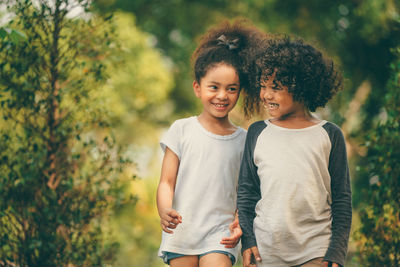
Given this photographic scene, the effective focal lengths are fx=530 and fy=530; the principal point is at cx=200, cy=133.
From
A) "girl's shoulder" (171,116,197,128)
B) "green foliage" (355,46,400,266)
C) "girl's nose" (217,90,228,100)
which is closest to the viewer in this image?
"girl's nose" (217,90,228,100)

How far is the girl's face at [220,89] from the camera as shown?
9.92 ft

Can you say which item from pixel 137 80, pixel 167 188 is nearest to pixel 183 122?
pixel 167 188

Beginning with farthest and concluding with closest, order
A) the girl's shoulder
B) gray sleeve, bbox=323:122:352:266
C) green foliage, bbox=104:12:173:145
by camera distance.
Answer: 1. green foliage, bbox=104:12:173:145
2. the girl's shoulder
3. gray sleeve, bbox=323:122:352:266

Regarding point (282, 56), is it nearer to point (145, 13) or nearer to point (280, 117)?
point (280, 117)

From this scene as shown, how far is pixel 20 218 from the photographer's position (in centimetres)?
376

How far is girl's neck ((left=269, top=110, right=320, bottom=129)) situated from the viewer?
106 inches

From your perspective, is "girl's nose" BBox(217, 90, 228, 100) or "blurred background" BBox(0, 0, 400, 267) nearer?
"girl's nose" BBox(217, 90, 228, 100)

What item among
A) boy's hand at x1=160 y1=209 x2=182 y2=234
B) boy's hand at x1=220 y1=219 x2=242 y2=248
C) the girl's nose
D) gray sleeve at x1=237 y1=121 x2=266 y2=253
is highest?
the girl's nose

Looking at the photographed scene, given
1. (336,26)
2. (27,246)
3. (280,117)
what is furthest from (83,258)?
(336,26)

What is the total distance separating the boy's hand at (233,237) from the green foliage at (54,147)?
134 cm

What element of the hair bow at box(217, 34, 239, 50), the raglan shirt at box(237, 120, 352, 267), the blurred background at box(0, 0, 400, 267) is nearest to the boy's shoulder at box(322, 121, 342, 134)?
the raglan shirt at box(237, 120, 352, 267)

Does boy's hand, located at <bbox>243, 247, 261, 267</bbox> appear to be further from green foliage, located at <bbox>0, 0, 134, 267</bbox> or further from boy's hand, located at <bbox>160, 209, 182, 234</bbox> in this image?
green foliage, located at <bbox>0, 0, 134, 267</bbox>

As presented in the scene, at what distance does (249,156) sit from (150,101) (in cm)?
1127

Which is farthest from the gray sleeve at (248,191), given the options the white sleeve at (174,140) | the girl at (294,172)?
the white sleeve at (174,140)
